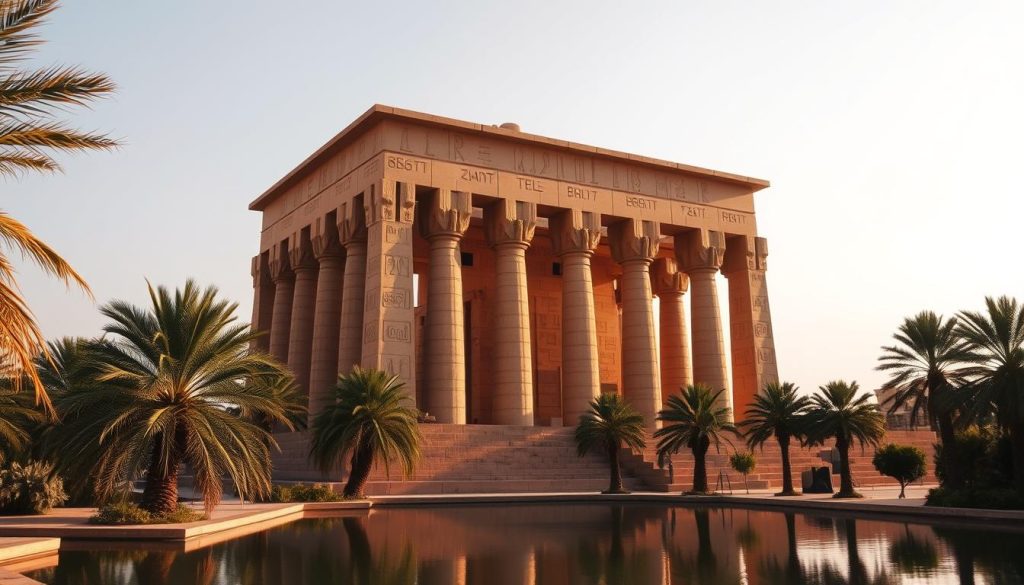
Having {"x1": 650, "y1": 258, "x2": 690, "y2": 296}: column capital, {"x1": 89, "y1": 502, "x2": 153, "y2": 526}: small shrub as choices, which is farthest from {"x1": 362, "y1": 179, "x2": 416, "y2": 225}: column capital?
{"x1": 89, "y1": 502, "x2": 153, "y2": 526}: small shrub

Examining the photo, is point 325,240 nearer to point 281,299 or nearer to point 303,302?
point 303,302

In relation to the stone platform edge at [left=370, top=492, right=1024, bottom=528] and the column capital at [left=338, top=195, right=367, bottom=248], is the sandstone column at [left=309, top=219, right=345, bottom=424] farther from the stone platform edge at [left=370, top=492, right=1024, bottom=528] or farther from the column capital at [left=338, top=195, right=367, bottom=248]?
the stone platform edge at [left=370, top=492, right=1024, bottom=528]

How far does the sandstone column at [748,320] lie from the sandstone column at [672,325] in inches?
113

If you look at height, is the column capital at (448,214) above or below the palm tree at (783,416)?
above

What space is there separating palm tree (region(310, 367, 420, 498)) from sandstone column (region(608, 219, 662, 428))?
1625cm

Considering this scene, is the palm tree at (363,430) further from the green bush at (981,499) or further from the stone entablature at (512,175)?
the green bush at (981,499)

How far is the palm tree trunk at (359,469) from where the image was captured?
3109 cm

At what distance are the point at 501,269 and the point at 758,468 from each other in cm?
1546

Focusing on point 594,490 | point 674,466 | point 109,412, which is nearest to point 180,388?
point 109,412

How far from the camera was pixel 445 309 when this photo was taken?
40906 mm

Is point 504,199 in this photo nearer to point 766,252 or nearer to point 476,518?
point 766,252

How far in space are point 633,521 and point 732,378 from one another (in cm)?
Answer: 2857

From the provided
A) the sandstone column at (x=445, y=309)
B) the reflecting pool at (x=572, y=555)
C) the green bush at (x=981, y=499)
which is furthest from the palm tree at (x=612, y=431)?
the green bush at (x=981, y=499)

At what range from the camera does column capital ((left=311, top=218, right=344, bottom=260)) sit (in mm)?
46938
